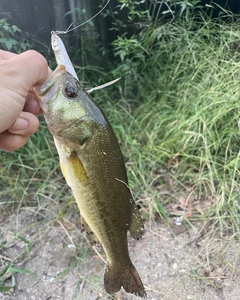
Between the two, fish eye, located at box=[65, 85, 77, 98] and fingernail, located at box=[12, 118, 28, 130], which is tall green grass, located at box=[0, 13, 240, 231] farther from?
fish eye, located at box=[65, 85, 77, 98]

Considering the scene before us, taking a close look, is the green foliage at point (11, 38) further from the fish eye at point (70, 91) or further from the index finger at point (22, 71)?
the fish eye at point (70, 91)

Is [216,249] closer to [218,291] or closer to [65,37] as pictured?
[218,291]

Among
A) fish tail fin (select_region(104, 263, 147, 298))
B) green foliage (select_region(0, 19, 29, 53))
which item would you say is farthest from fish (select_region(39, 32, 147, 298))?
green foliage (select_region(0, 19, 29, 53))

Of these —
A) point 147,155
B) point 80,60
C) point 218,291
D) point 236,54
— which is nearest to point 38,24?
point 80,60

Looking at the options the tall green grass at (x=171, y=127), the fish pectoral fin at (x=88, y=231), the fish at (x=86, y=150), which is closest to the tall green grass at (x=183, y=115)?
the tall green grass at (x=171, y=127)

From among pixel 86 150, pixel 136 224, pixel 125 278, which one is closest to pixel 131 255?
pixel 125 278

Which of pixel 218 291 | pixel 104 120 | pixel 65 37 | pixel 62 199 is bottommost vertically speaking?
pixel 218 291
